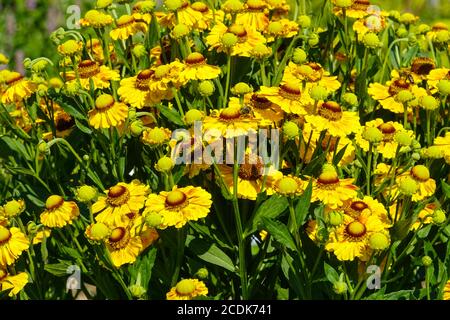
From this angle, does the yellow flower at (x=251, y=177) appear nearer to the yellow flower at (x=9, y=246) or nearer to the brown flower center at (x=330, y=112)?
the brown flower center at (x=330, y=112)

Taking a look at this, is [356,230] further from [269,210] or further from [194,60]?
[194,60]

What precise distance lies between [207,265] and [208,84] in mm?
483

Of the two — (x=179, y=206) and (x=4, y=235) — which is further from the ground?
(x=179, y=206)

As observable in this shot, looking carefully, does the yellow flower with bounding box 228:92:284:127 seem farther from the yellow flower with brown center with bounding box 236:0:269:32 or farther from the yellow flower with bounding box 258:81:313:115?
the yellow flower with brown center with bounding box 236:0:269:32

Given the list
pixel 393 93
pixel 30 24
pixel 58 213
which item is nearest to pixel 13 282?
pixel 58 213

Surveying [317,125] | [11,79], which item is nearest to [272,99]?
[317,125]

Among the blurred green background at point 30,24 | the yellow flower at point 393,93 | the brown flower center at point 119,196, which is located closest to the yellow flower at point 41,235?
the brown flower center at point 119,196

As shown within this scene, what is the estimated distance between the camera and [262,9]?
2236 mm

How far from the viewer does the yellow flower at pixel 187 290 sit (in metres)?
1.71

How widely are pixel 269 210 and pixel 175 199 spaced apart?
0.82 feet

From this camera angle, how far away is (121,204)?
1.81 m

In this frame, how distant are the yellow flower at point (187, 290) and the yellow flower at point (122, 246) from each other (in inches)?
4.6

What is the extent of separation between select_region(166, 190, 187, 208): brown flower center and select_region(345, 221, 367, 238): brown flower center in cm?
36
